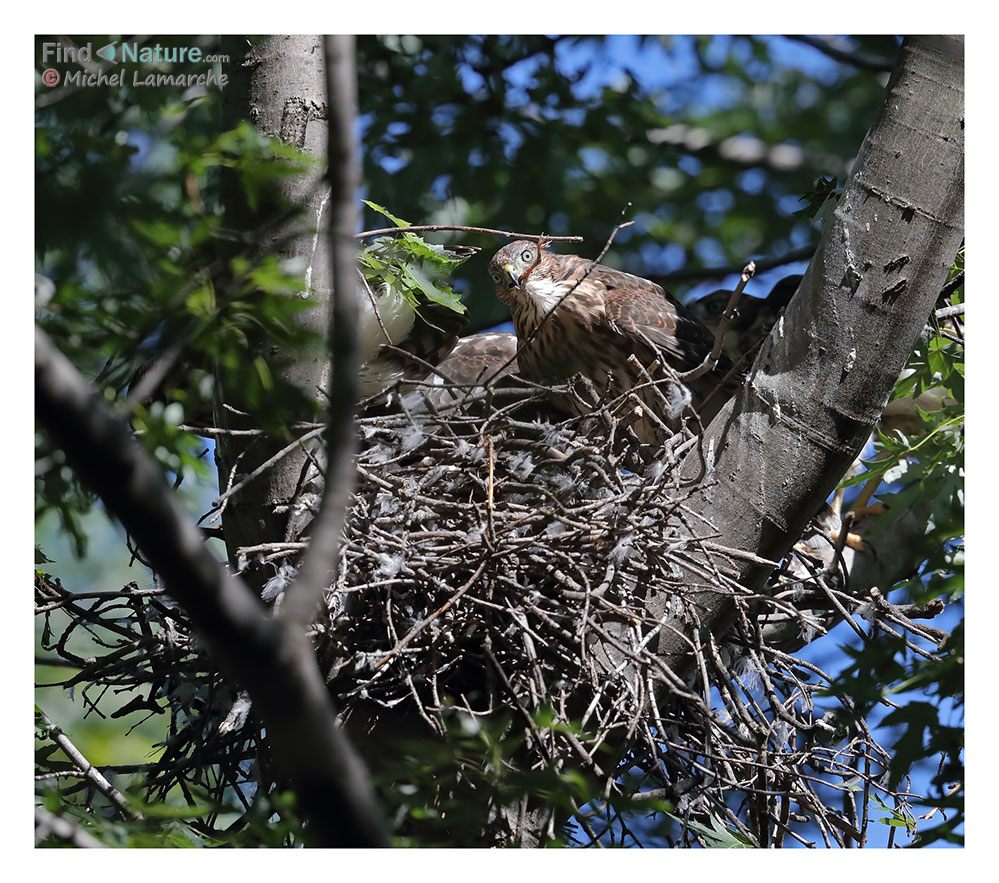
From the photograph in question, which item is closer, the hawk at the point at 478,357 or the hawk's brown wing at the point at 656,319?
the hawk's brown wing at the point at 656,319

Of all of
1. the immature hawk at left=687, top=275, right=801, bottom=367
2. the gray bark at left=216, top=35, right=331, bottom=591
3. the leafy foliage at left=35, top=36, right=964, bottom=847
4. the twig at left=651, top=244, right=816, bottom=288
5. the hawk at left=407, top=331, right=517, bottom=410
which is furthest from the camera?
the twig at left=651, top=244, right=816, bottom=288

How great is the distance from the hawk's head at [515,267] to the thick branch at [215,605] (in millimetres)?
2228

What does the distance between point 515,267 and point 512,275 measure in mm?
29

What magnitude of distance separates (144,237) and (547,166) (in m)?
2.93

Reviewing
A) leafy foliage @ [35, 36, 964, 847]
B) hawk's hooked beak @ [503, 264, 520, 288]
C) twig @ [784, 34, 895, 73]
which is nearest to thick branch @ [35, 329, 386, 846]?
leafy foliage @ [35, 36, 964, 847]

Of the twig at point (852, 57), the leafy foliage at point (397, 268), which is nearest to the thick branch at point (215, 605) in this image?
the leafy foliage at point (397, 268)

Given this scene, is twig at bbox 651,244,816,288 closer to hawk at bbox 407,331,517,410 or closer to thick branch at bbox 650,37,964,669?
hawk at bbox 407,331,517,410

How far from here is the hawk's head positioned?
329cm

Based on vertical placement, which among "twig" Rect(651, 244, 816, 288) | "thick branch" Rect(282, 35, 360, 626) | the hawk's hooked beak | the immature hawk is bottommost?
"thick branch" Rect(282, 35, 360, 626)

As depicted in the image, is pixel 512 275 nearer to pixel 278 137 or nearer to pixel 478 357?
pixel 478 357

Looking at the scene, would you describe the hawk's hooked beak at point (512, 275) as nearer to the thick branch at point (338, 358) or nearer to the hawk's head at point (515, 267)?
the hawk's head at point (515, 267)

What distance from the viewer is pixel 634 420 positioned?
2.42 meters

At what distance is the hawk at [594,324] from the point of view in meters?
3.06

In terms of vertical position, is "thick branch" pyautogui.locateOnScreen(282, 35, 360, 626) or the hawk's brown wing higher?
the hawk's brown wing
